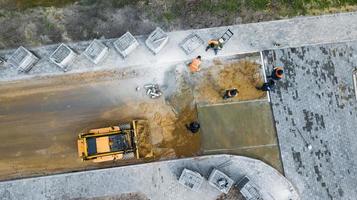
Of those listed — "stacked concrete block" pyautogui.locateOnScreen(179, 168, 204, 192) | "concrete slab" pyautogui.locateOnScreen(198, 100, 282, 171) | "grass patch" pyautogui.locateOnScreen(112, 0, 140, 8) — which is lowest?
"stacked concrete block" pyautogui.locateOnScreen(179, 168, 204, 192)

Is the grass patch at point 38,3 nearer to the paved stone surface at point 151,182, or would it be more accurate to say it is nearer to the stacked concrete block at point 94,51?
the stacked concrete block at point 94,51

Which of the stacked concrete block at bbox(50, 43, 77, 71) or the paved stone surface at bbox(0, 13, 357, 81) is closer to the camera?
the stacked concrete block at bbox(50, 43, 77, 71)

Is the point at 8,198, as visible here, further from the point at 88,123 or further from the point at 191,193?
the point at 191,193

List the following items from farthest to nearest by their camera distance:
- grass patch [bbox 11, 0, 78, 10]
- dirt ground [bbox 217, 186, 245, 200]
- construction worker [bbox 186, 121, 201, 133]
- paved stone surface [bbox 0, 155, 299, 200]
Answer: grass patch [bbox 11, 0, 78, 10]
construction worker [bbox 186, 121, 201, 133]
dirt ground [bbox 217, 186, 245, 200]
paved stone surface [bbox 0, 155, 299, 200]

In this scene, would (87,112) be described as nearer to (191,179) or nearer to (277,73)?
(191,179)

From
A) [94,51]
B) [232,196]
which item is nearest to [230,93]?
[232,196]

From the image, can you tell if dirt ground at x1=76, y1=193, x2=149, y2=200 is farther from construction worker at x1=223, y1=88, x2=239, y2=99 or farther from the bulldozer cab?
construction worker at x1=223, y1=88, x2=239, y2=99

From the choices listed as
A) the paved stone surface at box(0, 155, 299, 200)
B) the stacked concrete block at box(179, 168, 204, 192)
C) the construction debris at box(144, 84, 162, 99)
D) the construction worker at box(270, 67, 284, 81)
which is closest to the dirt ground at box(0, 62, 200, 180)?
the construction debris at box(144, 84, 162, 99)
